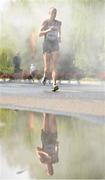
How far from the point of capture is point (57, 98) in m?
5.65

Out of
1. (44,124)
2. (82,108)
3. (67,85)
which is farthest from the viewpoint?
(67,85)

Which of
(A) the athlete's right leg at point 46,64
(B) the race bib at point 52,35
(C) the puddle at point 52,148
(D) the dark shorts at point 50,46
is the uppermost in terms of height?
(B) the race bib at point 52,35

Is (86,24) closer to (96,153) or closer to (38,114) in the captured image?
(38,114)

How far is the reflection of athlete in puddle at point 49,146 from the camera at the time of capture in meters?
3.18

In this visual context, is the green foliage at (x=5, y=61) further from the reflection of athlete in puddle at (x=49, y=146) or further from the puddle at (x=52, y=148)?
the reflection of athlete in puddle at (x=49, y=146)

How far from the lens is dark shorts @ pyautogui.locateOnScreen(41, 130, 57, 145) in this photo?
12.0 feet

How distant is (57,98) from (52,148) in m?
2.21

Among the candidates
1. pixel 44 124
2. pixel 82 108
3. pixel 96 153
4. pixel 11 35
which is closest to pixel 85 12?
pixel 11 35

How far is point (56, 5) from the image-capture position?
6.93 meters

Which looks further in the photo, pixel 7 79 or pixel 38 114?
pixel 7 79

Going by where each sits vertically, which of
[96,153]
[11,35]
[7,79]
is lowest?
[96,153]

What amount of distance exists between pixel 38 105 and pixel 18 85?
1562 millimetres

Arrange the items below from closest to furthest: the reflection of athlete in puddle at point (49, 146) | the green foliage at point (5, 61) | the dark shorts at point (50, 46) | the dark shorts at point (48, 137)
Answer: the reflection of athlete in puddle at point (49, 146) < the dark shorts at point (48, 137) < the dark shorts at point (50, 46) < the green foliage at point (5, 61)

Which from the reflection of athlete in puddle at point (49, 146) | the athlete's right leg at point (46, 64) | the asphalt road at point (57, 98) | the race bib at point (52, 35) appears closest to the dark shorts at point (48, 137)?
the reflection of athlete in puddle at point (49, 146)
